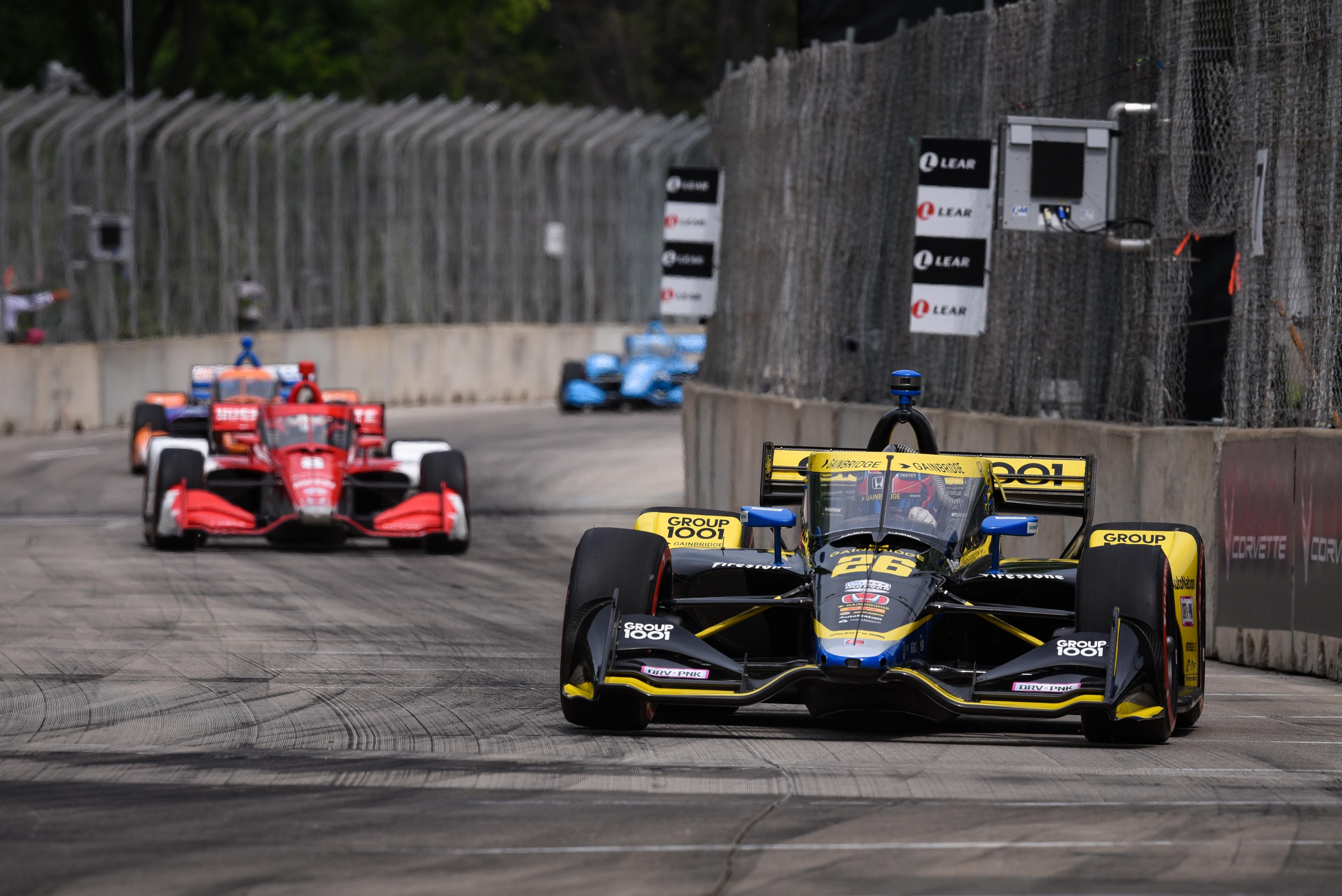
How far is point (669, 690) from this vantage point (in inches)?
367

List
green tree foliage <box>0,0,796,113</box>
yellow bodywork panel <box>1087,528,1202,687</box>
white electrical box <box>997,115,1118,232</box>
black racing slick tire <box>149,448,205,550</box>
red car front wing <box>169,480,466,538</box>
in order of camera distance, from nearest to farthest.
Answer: yellow bodywork panel <box>1087,528,1202,687</box>
white electrical box <box>997,115,1118,232</box>
red car front wing <box>169,480,466,538</box>
black racing slick tire <box>149,448,205,550</box>
green tree foliage <box>0,0,796,113</box>

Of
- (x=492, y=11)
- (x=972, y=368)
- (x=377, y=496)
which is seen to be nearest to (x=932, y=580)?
(x=972, y=368)

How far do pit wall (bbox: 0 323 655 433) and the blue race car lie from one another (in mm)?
3247

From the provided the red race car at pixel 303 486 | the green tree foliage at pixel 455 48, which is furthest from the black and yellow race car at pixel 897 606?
the green tree foliage at pixel 455 48

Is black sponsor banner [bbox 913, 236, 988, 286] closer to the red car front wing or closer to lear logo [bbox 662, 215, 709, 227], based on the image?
the red car front wing

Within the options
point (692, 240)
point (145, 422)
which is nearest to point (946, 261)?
point (692, 240)

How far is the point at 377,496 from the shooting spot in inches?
816

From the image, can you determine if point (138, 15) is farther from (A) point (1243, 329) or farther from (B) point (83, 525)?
(A) point (1243, 329)

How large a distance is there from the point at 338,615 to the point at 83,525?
25.9 feet

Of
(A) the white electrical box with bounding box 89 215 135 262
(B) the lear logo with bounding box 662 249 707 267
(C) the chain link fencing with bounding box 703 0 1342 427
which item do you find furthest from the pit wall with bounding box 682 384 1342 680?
(A) the white electrical box with bounding box 89 215 135 262

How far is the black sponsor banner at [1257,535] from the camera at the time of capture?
488 inches

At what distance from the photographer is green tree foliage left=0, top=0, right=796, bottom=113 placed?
52.1 metres

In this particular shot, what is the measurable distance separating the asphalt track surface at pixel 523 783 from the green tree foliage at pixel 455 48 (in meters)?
39.5

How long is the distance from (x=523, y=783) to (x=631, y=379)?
100 feet
